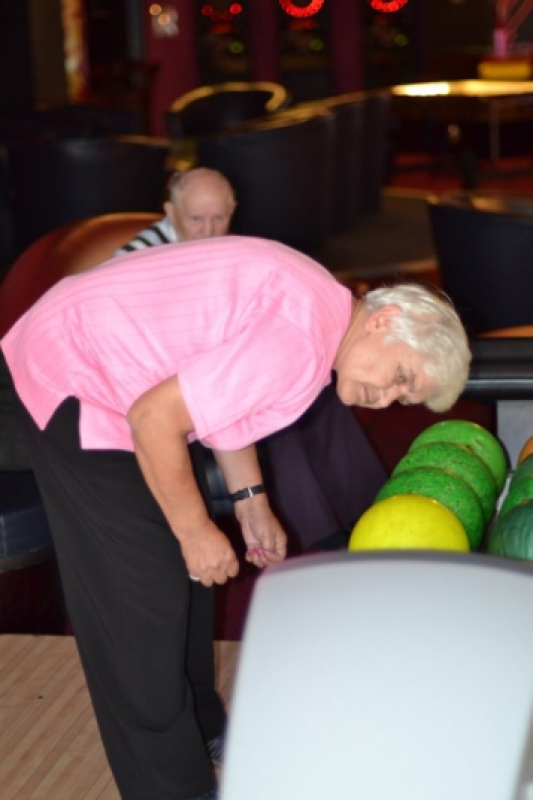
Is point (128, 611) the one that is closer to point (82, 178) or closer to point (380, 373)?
point (380, 373)

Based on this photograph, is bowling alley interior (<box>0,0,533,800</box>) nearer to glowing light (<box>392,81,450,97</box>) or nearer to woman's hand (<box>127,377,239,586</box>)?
glowing light (<box>392,81,450,97</box>)

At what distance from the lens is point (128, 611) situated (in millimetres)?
2109

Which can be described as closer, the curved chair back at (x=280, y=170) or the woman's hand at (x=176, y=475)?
the woman's hand at (x=176, y=475)

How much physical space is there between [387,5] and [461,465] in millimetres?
12375

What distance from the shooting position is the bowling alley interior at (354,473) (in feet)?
3.86

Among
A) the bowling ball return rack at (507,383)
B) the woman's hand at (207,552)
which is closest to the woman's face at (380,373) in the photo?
the woman's hand at (207,552)

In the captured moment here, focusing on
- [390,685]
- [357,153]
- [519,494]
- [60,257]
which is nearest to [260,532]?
[519,494]

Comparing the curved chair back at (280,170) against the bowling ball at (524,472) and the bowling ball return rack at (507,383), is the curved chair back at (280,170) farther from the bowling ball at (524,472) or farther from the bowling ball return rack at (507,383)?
the bowling ball at (524,472)

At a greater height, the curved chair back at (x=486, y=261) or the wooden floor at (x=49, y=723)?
the curved chair back at (x=486, y=261)

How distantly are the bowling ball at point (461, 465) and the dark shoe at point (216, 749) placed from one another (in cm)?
69

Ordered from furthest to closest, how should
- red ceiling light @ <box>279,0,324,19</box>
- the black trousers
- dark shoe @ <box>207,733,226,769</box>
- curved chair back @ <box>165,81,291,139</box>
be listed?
red ceiling light @ <box>279,0,324,19</box>, curved chair back @ <box>165,81,291,139</box>, dark shoe @ <box>207,733,226,769</box>, the black trousers

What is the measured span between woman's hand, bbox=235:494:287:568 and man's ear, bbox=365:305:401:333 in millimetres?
492

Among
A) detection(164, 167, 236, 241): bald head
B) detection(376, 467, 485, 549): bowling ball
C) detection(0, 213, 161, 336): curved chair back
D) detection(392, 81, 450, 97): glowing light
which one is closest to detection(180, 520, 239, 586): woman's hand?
detection(376, 467, 485, 549): bowling ball

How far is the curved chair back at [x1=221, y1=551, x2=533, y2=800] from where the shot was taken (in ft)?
3.75
